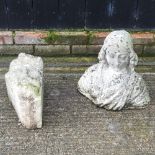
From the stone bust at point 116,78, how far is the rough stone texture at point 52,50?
664 mm

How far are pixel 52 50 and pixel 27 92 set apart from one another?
3.55 ft

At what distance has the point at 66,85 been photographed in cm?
417

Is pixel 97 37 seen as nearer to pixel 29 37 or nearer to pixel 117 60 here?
pixel 29 37

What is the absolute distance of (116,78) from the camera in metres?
3.79

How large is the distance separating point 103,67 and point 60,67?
64 cm

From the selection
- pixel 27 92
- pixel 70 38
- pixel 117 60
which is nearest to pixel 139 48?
pixel 70 38

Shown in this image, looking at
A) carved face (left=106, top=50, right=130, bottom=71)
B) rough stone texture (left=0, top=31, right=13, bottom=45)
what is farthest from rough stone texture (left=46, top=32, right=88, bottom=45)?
carved face (left=106, top=50, right=130, bottom=71)

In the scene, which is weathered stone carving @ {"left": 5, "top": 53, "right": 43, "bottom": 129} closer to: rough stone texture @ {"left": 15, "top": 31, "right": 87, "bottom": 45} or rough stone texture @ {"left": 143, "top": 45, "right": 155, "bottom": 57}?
rough stone texture @ {"left": 15, "top": 31, "right": 87, "bottom": 45}

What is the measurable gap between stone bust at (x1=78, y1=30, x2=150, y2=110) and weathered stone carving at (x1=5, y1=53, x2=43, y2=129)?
1.48ft

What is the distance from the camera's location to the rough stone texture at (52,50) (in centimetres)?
454

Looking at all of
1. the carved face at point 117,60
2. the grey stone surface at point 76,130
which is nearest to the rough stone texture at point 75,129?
the grey stone surface at point 76,130

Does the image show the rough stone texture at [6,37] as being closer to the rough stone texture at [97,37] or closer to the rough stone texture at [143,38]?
the rough stone texture at [97,37]
